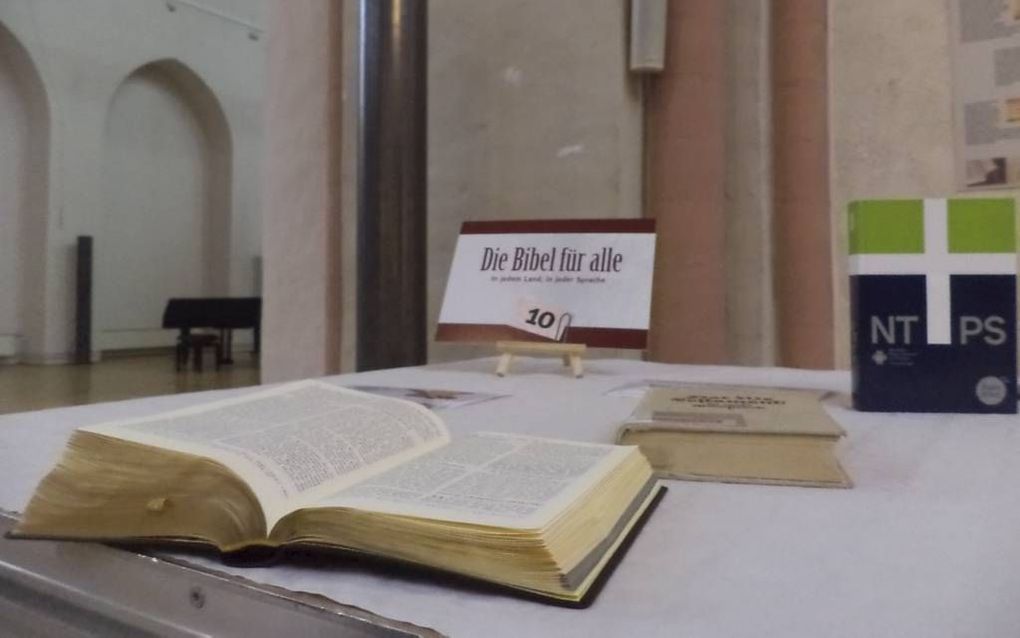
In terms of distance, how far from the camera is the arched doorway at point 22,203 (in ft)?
20.2

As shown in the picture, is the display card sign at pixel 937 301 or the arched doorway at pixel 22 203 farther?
the arched doorway at pixel 22 203

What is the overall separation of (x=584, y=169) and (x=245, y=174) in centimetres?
635

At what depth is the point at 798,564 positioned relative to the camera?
18.3 inches

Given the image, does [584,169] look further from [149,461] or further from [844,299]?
[149,461]

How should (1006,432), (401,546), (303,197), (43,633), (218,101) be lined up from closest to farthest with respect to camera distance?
(401,546)
(43,633)
(1006,432)
(303,197)
(218,101)

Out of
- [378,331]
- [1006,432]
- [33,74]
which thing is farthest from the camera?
[33,74]

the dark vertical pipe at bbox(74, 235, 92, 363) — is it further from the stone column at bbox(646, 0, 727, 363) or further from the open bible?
the open bible

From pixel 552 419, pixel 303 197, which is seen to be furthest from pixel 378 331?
pixel 552 419

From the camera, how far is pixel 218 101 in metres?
7.38

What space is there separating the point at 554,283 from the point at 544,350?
12cm

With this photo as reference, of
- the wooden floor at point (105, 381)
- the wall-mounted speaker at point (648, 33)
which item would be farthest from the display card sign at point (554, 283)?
the wooden floor at point (105, 381)

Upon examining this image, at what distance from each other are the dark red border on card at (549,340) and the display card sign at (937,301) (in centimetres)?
42

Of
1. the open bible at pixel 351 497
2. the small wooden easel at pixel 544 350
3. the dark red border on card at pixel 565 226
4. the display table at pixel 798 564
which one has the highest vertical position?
the dark red border on card at pixel 565 226

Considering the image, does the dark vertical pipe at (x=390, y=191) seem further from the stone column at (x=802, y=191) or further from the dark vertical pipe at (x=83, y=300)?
the dark vertical pipe at (x=83, y=300)
